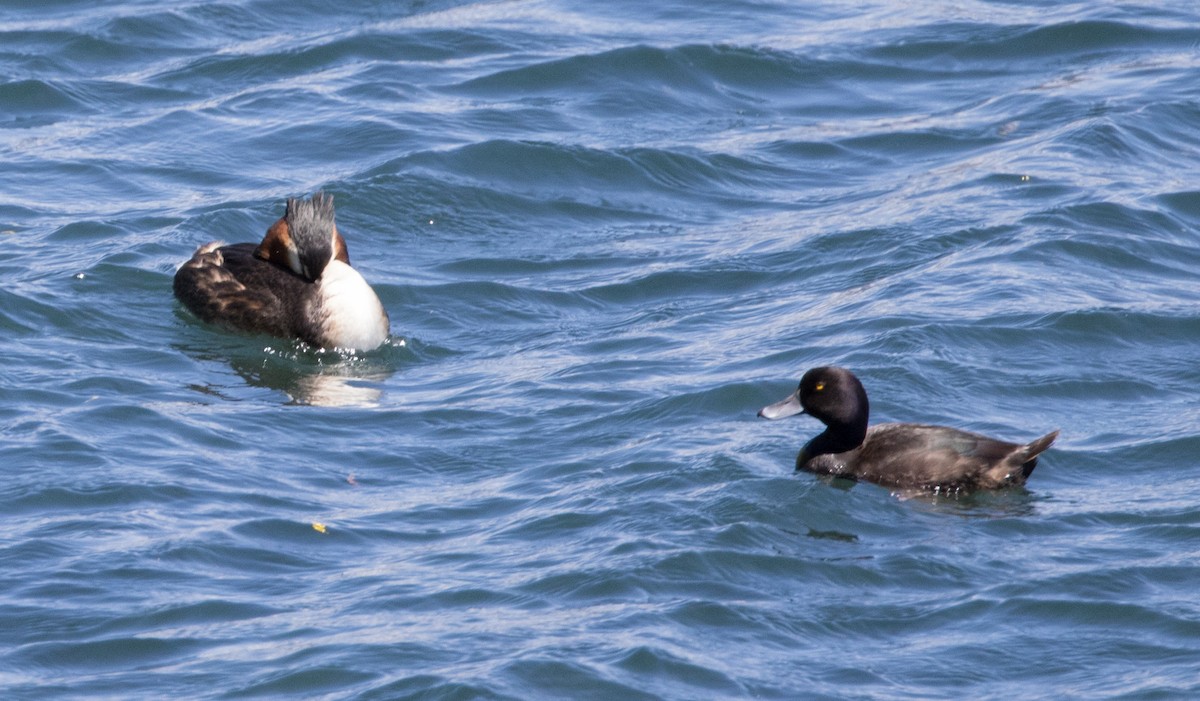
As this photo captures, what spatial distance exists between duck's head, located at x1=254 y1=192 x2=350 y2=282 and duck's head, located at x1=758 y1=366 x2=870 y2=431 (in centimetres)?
405

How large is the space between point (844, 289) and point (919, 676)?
6.24 metres

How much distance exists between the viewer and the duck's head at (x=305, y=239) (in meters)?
13.3

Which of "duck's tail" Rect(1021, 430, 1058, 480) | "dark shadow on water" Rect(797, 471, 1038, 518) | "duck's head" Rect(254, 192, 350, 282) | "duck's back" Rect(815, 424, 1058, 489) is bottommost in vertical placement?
"dark shadow on water" Rect(797, 471, 1038, 518)

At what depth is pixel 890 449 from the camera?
1068 centimetres

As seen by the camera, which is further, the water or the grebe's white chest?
the grebe's white chest

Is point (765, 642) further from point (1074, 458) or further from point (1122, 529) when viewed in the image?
point (1074, 458)

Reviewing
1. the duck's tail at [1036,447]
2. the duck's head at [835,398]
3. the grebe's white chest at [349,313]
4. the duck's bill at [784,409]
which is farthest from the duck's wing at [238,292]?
the duck's tail at [1036,447]

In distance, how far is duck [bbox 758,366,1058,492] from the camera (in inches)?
405

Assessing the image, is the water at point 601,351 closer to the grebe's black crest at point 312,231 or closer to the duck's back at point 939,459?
the duck's back at point 939,459

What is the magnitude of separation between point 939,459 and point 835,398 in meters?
0.75

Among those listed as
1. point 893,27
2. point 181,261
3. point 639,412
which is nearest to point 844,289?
point 639,412

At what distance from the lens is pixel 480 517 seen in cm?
1023

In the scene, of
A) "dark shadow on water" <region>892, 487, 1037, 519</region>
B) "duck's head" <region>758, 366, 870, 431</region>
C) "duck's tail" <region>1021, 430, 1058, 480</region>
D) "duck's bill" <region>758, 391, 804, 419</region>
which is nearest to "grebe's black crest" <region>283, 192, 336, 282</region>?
"duck's bill" <region>758, 391, 804, 419</region>

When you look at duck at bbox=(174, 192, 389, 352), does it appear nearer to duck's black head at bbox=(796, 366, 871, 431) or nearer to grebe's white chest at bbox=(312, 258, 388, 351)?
grebe's white chest at bbox=(312, 258, 388, 351)
